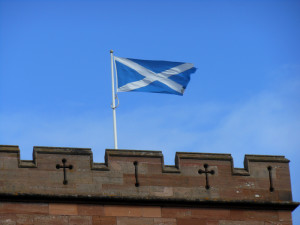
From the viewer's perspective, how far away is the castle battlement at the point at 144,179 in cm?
3972

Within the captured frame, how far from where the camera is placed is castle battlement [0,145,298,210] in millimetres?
39719

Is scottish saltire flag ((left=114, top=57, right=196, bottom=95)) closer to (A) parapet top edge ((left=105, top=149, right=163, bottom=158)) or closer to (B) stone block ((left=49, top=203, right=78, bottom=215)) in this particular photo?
(A) parapet top edge ((left=105, top=149, right=163, bottom=158))

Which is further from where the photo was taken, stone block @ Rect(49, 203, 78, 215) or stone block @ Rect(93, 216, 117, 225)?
stone block @ Rect(93, 216, 117, 225)

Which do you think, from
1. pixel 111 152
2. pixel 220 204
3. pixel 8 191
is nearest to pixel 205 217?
pixel 220 204

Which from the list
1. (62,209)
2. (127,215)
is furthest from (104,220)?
(62,209)

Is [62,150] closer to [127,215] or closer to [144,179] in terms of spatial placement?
[144,179]

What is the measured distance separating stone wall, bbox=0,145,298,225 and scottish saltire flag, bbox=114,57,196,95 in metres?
5.15

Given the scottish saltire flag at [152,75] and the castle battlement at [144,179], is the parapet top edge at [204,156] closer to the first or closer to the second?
the castle battlement at [144,179]

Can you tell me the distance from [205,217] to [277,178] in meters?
2.78

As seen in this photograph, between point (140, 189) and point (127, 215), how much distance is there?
978mm

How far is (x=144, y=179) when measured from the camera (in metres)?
40.7

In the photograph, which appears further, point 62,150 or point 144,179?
point 144,179

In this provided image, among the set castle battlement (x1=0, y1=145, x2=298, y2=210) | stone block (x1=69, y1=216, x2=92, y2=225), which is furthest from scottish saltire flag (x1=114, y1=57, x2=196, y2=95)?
stone block (x1=69, y1=216, x2=92, y2=225)

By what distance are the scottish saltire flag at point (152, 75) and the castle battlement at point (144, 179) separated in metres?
5.13
